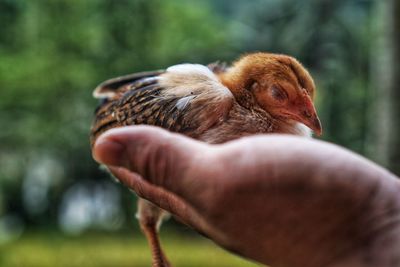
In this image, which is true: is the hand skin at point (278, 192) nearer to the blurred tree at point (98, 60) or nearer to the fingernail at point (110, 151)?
the fingernail at point (110, 151)

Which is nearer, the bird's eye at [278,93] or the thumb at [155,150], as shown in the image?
the thumb at [155,150]

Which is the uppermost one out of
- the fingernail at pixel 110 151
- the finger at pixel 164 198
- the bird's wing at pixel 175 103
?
the fingernail at pixel 110 151

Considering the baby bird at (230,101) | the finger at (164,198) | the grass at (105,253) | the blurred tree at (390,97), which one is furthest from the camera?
the grass at (105,253)

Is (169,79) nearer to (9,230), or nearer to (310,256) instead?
(310,256)

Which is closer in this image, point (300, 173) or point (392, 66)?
point (300, 173)

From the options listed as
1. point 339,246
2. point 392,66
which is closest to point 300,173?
point 339,246

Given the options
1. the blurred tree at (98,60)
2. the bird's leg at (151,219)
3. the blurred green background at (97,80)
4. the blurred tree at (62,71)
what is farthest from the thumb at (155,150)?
the blurred tree at (62,71)

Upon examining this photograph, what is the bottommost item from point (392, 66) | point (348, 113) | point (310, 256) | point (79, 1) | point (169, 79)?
point (348, 113)
